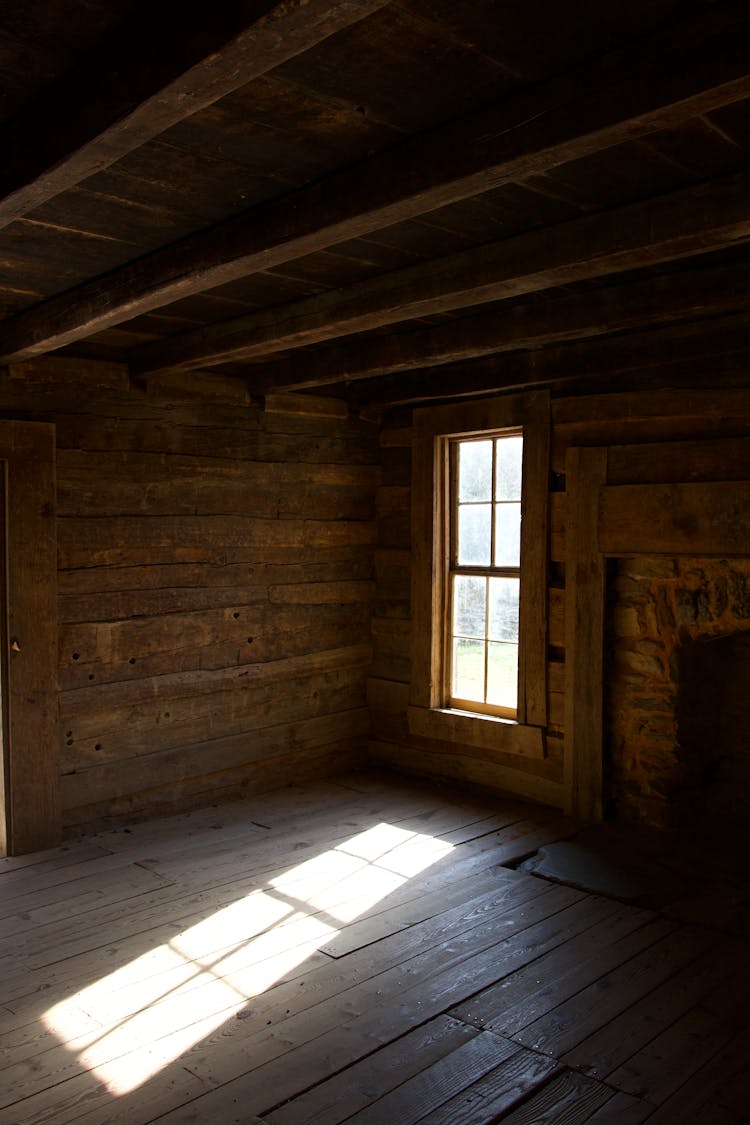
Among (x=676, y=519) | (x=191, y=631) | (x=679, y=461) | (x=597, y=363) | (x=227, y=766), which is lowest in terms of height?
(x=227, y=766)

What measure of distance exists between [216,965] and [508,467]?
3.11 metres

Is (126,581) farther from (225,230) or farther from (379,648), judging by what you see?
(225,230)

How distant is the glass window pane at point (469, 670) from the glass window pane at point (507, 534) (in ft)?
1.76

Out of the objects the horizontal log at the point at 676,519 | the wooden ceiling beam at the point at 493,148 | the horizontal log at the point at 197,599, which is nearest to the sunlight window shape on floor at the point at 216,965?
the horizontal log at the point at 197,599

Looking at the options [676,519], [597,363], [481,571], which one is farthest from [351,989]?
[597,363]

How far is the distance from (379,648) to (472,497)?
1232 mm

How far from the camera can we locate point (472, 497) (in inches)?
211

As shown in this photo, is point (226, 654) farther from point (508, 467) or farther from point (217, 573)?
point (508, 467)

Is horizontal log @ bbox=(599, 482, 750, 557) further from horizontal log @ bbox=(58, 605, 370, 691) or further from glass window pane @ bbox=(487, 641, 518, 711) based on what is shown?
horizontal log @ bbox=(58, 605, 370, 691)

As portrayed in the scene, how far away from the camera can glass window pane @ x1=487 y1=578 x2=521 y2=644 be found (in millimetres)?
5121

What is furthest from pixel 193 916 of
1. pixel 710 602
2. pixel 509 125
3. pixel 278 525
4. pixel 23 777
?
pixel 509 125

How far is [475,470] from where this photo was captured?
5.33m

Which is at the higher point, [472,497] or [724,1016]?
[472,497]

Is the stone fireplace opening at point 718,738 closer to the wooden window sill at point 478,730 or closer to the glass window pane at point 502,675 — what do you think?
the wooden window sill at point 478,730
